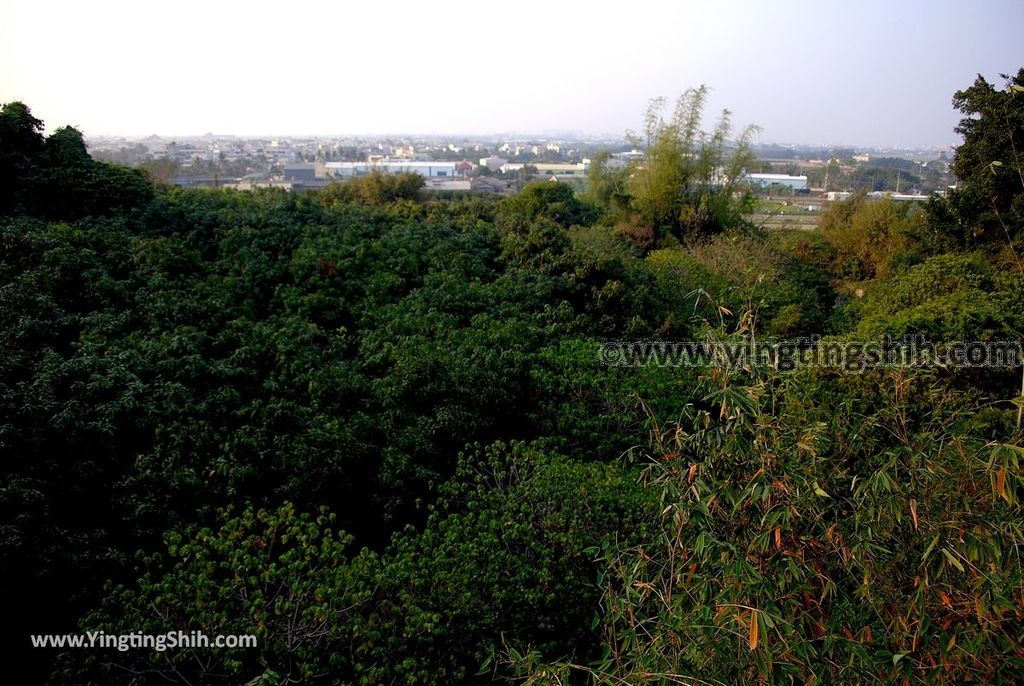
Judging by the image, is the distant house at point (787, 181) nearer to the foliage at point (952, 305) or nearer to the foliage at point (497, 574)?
the foliage at point (952, 305)

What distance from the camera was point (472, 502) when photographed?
3729mm

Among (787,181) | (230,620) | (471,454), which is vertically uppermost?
(787,181)

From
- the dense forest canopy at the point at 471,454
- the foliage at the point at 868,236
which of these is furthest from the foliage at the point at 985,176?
the foliage at the point at 868,236

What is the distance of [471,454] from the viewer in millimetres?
4895

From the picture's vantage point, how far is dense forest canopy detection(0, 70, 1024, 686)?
1.89m

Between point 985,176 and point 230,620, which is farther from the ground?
point 985,176

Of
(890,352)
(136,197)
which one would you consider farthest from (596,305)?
(136,197)

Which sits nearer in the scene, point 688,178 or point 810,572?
point 810,572

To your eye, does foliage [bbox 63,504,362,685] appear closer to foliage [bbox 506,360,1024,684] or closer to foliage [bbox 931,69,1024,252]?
foliage [bbox 506,360,1024,684]

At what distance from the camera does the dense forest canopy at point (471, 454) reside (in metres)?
1.89

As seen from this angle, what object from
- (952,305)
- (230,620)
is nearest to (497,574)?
(230,620)

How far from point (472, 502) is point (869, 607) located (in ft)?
7.27

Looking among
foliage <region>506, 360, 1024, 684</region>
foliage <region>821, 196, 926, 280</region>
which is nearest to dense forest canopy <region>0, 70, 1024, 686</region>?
foliage <region>506, 360, 1024, 684</region>

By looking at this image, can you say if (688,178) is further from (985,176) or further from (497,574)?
(497,574)
